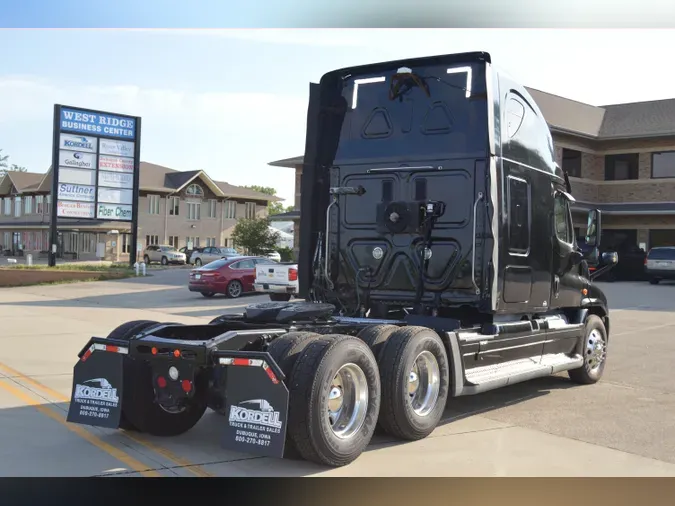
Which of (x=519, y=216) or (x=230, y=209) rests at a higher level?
(x=230, y=209)

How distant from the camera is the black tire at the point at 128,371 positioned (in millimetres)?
6305

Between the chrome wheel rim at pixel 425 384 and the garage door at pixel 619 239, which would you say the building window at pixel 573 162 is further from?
the chrome wheel rim at pixel 425 384

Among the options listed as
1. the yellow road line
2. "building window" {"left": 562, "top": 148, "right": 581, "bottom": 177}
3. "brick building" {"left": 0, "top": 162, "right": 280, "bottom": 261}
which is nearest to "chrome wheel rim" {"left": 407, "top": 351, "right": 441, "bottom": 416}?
the yellow road line

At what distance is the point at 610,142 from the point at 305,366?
33656mm

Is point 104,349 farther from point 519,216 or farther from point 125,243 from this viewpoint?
point 125,243

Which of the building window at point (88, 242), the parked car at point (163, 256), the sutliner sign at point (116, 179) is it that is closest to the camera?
the sutliner sign at point (116, 179)

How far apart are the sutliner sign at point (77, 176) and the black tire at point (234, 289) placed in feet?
44.5

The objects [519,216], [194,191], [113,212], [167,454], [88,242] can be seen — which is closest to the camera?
[167,454]

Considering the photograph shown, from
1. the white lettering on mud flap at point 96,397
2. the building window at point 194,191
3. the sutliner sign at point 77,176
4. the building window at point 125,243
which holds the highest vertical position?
the building window at point 194,191

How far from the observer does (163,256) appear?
5634cm

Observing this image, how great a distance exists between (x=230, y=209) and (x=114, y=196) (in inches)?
1384

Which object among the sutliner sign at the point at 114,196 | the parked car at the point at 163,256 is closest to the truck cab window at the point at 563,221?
the sutliner sign at the point at 114,196

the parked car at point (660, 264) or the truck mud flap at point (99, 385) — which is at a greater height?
the parked car at point (660, 264)

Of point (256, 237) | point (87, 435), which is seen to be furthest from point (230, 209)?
point (87, 435)
